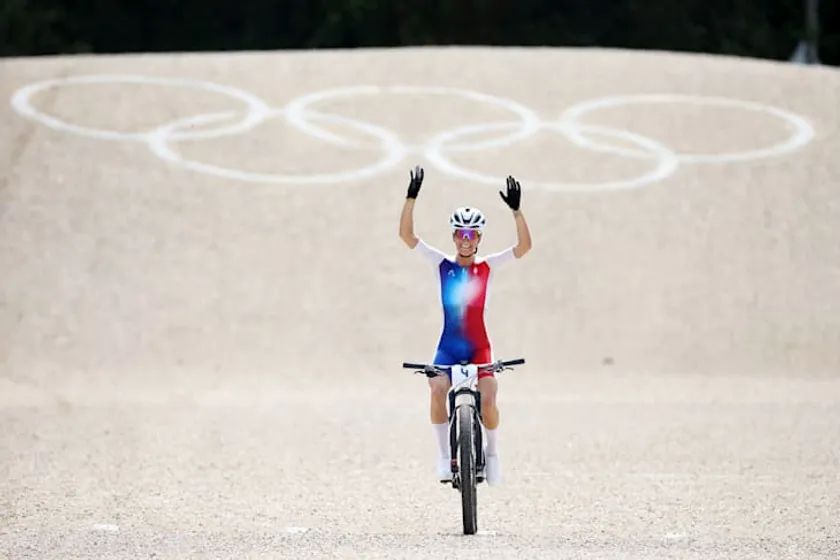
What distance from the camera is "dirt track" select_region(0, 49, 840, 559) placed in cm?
920

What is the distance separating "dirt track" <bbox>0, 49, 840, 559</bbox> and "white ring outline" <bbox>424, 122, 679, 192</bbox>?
9cm

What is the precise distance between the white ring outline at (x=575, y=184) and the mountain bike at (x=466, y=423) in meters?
9.75

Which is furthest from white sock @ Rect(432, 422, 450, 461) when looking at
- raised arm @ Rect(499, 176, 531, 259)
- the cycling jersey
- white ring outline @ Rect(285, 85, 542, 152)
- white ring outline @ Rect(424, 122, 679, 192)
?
white ring outline @ Rect(285, 85, 542, 152)

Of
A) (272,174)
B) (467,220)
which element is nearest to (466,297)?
(467,220)

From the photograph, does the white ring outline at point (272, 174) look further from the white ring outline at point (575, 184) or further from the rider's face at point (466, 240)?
the rider's face at point (466, 240)

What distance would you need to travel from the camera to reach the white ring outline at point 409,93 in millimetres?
18312

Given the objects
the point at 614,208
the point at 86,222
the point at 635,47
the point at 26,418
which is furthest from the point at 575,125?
the point at 635,47

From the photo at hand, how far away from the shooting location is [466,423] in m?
7.62

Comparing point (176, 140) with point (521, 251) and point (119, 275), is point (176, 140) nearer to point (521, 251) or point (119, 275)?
point (119, 275)

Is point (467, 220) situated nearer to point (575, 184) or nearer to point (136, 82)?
point (575, 184)

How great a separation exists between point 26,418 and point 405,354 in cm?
403

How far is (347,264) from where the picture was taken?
16.1 meters

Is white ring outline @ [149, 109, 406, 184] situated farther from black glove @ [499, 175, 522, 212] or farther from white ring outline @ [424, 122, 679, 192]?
black glove @ [499, 175, 522, 212]

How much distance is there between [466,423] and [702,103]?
1274 centimetres
